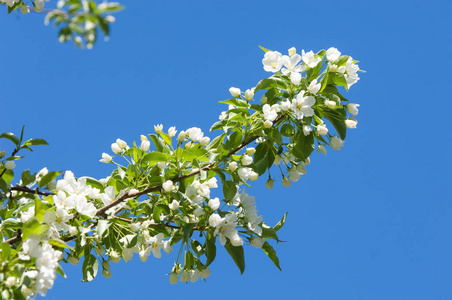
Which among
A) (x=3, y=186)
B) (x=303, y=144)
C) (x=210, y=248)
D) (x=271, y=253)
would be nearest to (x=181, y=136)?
(x=210, y=248)

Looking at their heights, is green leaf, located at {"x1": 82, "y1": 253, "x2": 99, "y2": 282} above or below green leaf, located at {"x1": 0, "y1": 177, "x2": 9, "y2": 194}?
below

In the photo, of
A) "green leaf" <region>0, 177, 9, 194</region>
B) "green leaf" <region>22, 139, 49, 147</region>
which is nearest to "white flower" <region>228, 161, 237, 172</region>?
"green leaf" <region>22, 139, 49, 147</region>

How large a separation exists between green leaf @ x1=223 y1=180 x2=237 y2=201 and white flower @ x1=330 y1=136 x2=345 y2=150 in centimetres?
77

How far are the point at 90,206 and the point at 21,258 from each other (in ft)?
2.16

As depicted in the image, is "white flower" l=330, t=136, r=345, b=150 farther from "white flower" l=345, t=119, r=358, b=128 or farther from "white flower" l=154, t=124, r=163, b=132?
"white flower" l=154, t=124, r=163, b=132

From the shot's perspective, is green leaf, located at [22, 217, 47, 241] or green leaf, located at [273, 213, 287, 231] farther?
green leaf, located at [273, 213, 287, 231]

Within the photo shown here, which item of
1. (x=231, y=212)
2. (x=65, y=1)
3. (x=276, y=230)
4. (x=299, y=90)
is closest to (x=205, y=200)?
(x=231, y=212)

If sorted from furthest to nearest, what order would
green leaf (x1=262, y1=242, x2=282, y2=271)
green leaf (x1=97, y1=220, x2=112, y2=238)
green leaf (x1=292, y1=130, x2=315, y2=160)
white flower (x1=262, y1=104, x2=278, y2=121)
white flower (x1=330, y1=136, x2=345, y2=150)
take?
white flower (x1=330, y1=136, x2=345, y2=150) → green leaf (x1=292, y1=130, x2=315, y2=160) → green leaf (x1=262, y1=242, x2=282, y2=271) → white flower (x1=262, y1=104, x2=278, y2=121) → green leaf (x1=97, y1=220, x2=112, y2=238)

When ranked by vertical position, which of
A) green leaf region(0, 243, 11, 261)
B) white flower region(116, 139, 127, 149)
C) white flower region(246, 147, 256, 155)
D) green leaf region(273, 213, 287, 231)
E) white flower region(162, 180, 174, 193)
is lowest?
green leaf region(0, 243, 11, 261)

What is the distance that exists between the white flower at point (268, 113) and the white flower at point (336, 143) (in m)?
0.50

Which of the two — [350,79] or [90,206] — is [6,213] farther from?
[350,79]

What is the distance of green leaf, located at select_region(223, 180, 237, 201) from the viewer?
3525 mm

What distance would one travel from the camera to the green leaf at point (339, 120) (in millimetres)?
3846

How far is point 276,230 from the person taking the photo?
371cm
